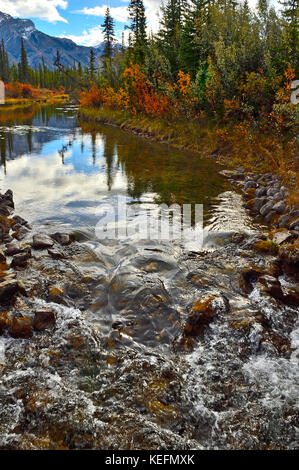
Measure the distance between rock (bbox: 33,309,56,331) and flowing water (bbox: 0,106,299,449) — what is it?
157 mm

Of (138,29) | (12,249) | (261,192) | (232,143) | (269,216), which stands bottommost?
(12,249)

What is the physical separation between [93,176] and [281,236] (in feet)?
37.7

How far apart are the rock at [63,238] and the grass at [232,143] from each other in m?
7.75

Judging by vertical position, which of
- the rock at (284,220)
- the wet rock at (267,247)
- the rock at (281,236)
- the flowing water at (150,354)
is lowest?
the flowing water at (150,354)

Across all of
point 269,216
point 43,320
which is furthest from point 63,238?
point 269,216

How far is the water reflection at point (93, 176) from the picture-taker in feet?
42.5

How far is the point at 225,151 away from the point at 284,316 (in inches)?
671

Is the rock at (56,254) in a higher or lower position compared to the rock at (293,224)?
lower

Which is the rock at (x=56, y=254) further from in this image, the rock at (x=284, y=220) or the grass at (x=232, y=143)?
the grass at (x=232, y=143)

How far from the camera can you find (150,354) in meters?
5.18

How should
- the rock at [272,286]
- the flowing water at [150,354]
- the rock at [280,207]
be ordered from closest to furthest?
the flowing water at [150,354]
the rock at [272,286]
the rock at [280,207]

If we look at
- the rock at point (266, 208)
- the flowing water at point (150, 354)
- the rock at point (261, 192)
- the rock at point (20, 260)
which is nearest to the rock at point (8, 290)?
the flowing water at point (150, 354)

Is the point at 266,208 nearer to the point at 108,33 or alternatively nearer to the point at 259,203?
the point at 259,203
